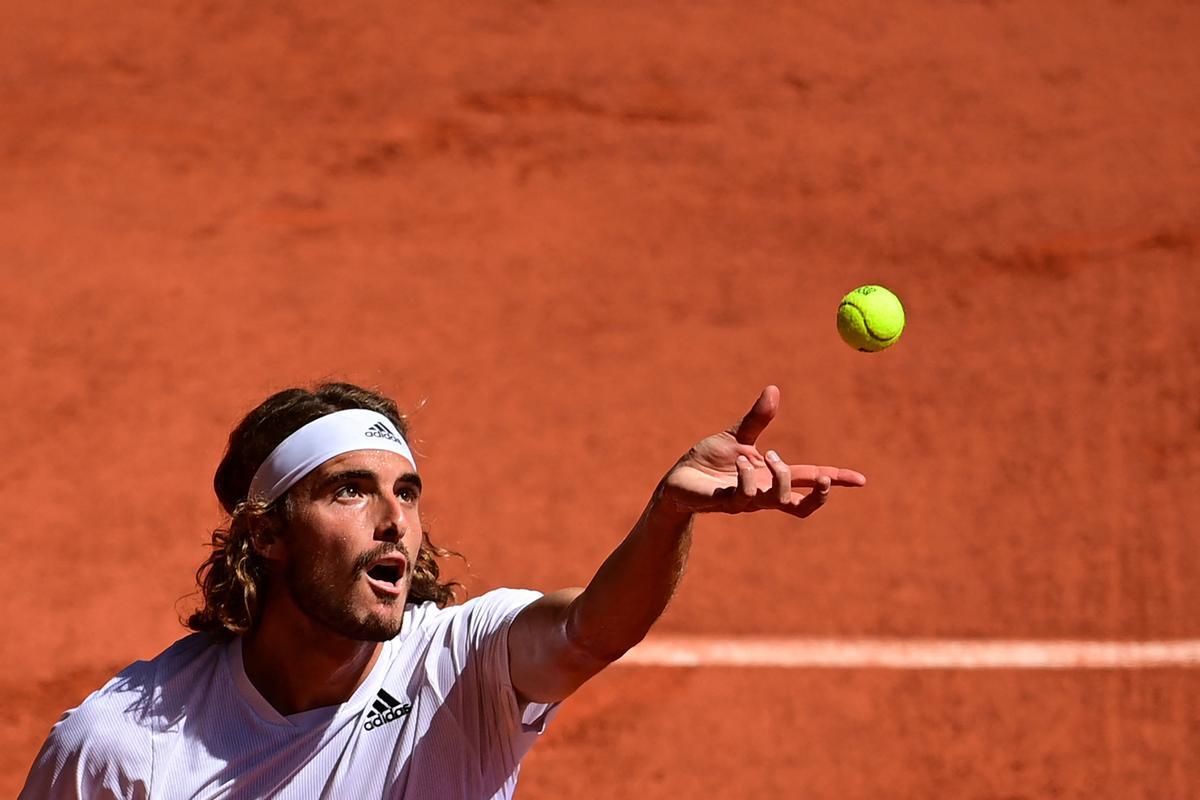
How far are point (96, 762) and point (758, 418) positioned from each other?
5.40ft

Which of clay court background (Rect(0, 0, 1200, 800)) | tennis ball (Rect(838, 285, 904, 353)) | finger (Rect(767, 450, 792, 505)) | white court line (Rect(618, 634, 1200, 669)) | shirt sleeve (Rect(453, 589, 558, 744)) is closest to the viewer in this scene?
finger (Rect(767, 450, 792, 505))

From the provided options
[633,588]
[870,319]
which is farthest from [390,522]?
[870,319]

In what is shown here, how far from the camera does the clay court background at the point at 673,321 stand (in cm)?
684

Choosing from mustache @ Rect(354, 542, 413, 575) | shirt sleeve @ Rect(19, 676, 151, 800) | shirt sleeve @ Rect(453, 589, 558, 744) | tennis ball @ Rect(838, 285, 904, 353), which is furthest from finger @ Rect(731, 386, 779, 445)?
tennis ball @ Rect(838, 285, 904, 353)

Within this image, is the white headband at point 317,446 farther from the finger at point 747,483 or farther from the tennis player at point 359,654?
the finger at point 747,483

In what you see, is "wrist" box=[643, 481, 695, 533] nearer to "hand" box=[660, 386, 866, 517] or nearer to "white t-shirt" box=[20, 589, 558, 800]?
"hand" box=[660, 386, 866, 517]

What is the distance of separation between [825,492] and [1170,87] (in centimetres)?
845

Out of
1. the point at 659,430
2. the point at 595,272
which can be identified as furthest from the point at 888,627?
the point at 595,272

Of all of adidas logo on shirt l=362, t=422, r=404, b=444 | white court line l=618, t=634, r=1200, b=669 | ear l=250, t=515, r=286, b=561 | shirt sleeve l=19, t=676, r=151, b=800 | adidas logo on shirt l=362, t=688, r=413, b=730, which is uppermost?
adidas logo on shirt l=362, t=422, r=404, b=444

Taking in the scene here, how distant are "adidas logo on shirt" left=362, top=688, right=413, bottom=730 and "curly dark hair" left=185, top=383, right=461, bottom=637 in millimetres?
340

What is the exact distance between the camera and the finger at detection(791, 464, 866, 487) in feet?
9.86

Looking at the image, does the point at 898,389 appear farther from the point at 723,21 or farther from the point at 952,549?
the point at 723,21

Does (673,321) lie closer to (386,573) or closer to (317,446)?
(317,446)

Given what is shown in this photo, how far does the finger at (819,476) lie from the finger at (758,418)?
115 millimetres
